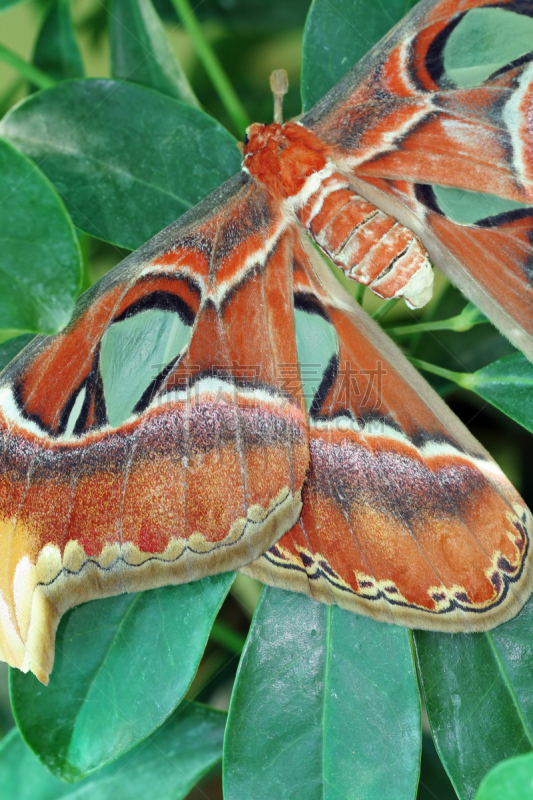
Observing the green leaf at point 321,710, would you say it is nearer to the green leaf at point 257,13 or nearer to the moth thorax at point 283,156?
the moth thorax at point 283,156

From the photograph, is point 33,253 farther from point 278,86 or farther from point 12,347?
point 278,86

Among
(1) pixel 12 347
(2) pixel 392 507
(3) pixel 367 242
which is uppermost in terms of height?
(1) pixel 12 347

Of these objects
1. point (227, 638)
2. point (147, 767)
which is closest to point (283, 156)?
point (227, 638)

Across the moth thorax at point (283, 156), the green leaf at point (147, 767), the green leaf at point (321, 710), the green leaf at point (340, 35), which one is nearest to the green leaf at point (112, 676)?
the green leaf at point (321, 710)

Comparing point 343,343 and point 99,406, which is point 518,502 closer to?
point 343,343

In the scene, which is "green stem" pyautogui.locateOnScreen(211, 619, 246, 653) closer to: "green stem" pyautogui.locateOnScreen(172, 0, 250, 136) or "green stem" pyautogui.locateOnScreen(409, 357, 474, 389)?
"green stem" pyautogui.locateOnScreen(409, 357, 474, 389)
